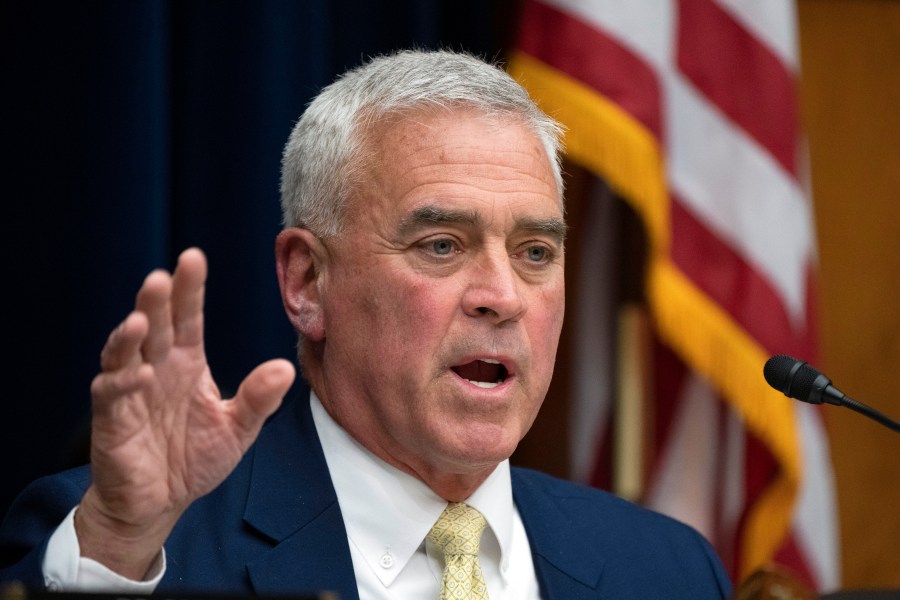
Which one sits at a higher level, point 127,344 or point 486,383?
point 127,344

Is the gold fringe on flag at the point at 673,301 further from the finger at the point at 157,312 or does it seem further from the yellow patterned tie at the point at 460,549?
the finger at the point at 157,312

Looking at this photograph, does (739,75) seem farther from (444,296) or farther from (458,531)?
(458,531)

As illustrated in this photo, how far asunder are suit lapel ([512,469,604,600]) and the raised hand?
77 cm

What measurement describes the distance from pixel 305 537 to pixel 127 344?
25.2 inches

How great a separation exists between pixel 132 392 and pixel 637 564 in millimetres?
1168

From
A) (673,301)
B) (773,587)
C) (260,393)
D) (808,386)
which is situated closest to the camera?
(773,587)

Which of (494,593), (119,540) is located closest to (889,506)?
(494,593)

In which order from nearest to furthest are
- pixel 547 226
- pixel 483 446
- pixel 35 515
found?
pixel 35 515 → pixel 483 446 → pixel 547 226

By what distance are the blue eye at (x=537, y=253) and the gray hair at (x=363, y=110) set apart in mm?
161

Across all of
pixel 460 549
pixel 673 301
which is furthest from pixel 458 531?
pixel 673 301

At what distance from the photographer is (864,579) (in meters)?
3.91

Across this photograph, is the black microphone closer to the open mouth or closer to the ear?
the open mouth

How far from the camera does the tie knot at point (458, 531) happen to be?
1956 millimetres

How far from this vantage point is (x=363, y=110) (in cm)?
209
